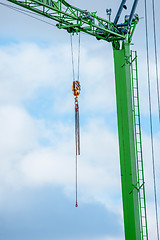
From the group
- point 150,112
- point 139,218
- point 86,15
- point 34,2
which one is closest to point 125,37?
point 86,15

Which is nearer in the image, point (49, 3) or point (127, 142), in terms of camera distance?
point (49, 3)

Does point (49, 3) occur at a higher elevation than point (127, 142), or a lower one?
higher

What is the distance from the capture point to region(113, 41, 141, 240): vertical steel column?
1394 cm

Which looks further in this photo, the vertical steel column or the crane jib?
the vertical steel column

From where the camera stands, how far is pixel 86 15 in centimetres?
1331

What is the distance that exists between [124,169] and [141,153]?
0.78 metres

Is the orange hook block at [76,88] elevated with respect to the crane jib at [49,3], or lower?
lower

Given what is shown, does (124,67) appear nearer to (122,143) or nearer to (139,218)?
(122,143)

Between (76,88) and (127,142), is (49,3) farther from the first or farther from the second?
(127,142)

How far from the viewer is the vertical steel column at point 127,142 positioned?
13938 millimetres

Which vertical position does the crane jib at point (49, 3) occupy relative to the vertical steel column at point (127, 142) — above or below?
above

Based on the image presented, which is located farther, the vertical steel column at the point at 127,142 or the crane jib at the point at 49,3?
the vertical steel column at the point at 127,142

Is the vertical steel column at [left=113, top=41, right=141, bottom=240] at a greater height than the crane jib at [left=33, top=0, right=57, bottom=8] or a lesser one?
lesser

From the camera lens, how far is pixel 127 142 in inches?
556
